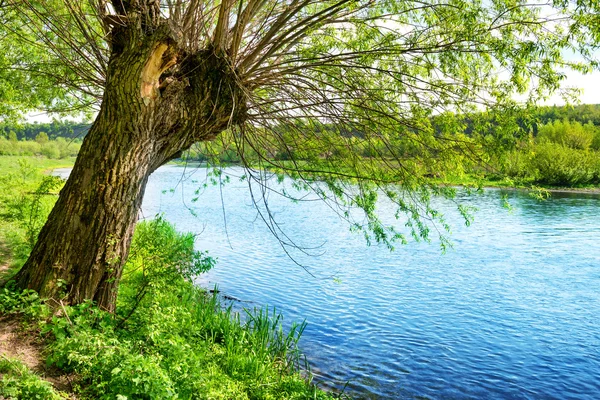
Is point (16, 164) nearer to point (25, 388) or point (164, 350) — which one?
point (164, 350)

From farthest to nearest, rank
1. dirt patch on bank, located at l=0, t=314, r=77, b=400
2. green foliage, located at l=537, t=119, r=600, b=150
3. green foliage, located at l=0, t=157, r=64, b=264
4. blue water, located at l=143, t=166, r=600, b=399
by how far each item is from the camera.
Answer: green foliage, located at l=537, t=119, r=600, b=150, blue water, located at l=143, t=166, r=600, b=399, green foliage, located at l=0, t=157, r=64, b=264, dirt patch on bank, located at l=0, t=314, r=77, b=400

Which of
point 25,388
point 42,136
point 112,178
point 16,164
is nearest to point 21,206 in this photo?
point 112,178

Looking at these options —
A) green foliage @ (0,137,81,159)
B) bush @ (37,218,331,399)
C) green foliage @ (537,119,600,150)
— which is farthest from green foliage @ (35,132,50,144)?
green foliage @ (537,119,600,150)

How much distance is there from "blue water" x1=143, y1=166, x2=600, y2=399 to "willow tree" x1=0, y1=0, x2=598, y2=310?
1474 millimetres

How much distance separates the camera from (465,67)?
6418 millimetres

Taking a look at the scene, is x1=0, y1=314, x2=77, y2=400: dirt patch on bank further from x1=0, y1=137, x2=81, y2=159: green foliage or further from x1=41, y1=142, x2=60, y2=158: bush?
x1=41, y1=142, x2=60, y2=158: bush

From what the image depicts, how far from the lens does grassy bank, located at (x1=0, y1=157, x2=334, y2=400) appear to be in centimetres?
372

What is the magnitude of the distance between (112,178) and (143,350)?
173 cm

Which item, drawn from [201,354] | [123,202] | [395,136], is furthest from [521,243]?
[123,202]

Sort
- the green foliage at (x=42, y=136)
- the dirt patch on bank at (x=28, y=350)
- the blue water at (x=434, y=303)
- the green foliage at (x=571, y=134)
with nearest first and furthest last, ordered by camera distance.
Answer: the dirt patch on bank at (x=28, y=350)
the blue water at (x=434, y=303)
the green foliage at (x=42, y=136)
the green foliage at (x=571, y=134)

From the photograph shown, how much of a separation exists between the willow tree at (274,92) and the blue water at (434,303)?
1.47m

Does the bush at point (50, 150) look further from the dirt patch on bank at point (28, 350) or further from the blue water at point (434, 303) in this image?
the dirt patch on bank at point (28, 350)

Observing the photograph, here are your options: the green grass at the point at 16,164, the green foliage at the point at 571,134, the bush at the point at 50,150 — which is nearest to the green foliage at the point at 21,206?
the green grass at the point at 16,164

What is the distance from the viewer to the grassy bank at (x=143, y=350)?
3.72 metres
